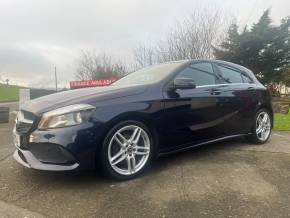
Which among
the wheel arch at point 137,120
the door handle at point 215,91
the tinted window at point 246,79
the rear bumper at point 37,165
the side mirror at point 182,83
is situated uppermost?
the tinted window at point 246,79

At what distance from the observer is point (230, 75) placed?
5281 mm

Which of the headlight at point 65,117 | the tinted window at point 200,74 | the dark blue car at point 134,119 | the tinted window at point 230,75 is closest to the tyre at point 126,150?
→ the dark blue car at point 134,119

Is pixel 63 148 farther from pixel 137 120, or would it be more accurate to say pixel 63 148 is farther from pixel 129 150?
pixel 137 120

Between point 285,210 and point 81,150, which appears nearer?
point 285,210

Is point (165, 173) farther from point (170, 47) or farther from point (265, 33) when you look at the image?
point (265, 33)

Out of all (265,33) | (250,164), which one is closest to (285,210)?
(250,164)

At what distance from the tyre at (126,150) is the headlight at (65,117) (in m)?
0.34

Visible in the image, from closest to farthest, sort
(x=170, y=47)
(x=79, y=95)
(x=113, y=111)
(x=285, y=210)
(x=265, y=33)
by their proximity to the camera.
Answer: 1. (x=285, y=210)
2. (x=113, y=111)
3. (x=79, y=95)
4. (x=170, y=47)
5. (x=265, y=33)

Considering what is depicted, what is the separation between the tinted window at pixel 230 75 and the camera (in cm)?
512

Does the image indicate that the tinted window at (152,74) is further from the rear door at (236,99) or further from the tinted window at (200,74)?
the rear door at (236,99)

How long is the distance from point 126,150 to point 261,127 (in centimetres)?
289

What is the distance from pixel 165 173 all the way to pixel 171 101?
88 cm

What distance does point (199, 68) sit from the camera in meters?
4.77

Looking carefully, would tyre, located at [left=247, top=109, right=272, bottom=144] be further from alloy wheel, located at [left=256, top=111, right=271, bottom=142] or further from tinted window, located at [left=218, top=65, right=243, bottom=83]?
tinted window, located at [left=218, top=65, right=243, bottom=83]
